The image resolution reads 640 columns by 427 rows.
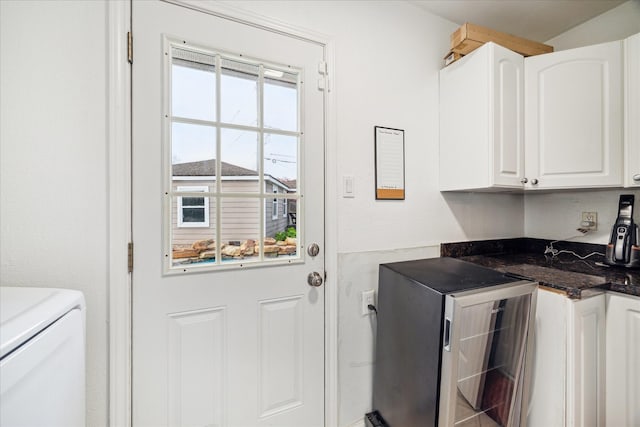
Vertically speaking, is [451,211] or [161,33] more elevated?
[161,33]

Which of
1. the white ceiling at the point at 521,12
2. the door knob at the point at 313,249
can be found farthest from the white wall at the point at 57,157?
the white ceiling at the point at 521,12

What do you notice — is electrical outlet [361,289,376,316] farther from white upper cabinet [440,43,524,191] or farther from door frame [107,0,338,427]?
door frame [107,0,338,427]

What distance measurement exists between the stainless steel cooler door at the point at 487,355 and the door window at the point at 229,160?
761 millimetres

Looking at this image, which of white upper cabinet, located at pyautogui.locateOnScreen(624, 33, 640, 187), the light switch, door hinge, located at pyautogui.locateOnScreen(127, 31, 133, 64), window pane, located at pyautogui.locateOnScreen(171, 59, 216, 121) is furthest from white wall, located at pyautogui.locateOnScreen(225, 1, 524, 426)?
white upper cabinet, located at pyautogui.locateOnScreen(624, 33, 640, 187)

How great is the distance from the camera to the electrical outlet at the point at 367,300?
1.48 m

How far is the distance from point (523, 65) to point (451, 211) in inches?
37.4

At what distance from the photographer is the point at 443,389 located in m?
0.99

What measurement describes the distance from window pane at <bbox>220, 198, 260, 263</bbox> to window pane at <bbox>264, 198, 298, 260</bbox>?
5 cm

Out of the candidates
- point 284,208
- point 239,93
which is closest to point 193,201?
point 284,208

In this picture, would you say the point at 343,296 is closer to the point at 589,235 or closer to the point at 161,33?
the point at 161,33

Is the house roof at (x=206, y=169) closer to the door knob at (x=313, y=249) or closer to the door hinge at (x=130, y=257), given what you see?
the door hinge at (x=130, y=257)

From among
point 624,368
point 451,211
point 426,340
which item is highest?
point 451,211

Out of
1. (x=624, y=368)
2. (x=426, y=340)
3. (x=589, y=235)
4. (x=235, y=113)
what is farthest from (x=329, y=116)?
(x=589, y=235)

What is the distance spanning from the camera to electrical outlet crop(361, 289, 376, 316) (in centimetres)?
148
